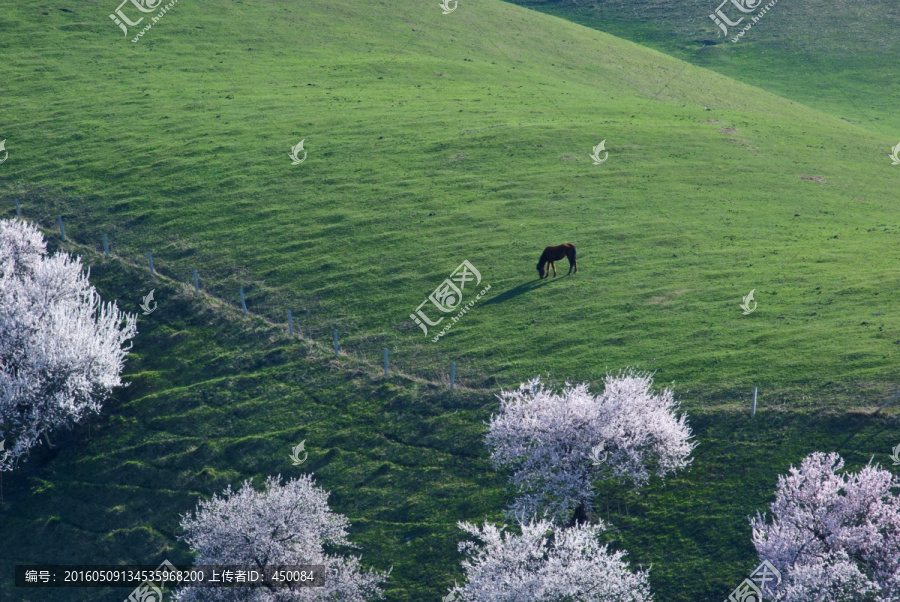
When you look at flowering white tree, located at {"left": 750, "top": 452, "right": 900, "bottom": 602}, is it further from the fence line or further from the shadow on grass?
the shadow on grass

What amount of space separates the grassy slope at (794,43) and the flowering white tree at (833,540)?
7155 cm

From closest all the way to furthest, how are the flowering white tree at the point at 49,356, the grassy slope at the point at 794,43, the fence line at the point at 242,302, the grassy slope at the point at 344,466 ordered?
the grassy slope at the point at 344,466 → the flowering white tree at the point at 49,356 → the fence line at the point at 242,302 → the grassy slope at the point at 794,43

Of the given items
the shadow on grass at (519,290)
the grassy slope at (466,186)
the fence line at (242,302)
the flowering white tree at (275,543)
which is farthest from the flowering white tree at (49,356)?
the shadow on grass at (519,290)

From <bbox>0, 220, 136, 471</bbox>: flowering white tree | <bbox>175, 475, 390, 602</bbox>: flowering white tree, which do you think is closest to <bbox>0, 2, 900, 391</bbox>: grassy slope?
<bbox>0, 220, 136, 471</bbox>: flowering white tree

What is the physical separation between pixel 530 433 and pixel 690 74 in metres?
70.5

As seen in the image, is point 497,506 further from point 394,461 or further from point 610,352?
point 610,352

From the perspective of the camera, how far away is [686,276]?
46.9 m

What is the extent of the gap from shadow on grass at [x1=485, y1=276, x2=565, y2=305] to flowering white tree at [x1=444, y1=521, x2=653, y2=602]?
18811mm

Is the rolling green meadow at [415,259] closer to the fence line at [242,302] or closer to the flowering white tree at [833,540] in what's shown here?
the fence line at [242,302]

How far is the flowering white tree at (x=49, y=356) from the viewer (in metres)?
38.8

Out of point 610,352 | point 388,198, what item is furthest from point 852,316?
point 388,198

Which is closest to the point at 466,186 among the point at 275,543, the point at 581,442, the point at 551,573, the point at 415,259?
the point at 415,259

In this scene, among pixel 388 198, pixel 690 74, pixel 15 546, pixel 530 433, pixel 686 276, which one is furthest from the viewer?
pixel 690 74

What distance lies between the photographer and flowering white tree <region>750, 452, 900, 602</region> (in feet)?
84.1
